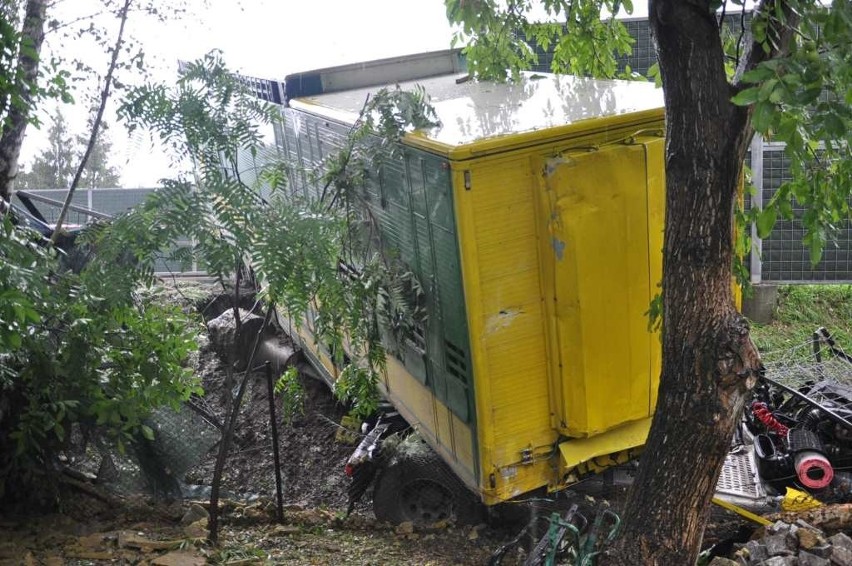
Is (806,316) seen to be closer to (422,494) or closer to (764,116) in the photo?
(422,494)

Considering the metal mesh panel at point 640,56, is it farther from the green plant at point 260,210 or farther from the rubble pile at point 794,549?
the rubble pile at point 794,549

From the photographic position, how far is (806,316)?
436 inches

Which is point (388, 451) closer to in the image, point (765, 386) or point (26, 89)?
point (765, 386)

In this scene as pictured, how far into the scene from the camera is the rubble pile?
206 inches

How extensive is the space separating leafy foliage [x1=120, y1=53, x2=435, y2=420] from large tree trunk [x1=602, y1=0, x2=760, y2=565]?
187 centimetres

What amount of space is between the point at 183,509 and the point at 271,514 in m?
0.64

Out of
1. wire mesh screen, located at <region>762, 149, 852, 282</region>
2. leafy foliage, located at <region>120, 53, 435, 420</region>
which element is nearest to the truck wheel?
leafy foliage, located at <region>120, 53, 435, 420</region>

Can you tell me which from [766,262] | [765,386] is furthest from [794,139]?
[766,262]

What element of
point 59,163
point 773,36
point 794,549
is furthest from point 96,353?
point 59,163

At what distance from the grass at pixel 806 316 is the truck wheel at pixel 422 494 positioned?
481cm

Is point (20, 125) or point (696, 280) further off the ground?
point (20, 125)

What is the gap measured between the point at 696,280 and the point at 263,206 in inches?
99.2

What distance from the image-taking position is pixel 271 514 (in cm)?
691

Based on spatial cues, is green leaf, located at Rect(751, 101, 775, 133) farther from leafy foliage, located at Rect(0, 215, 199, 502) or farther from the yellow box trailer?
leafy foliage, located at Rect(0, 215, 199, 502)
